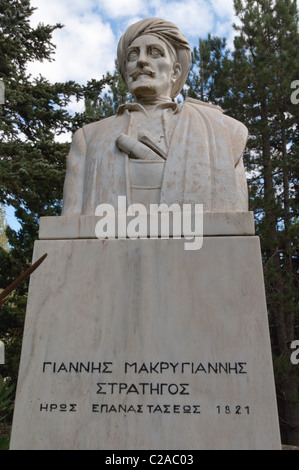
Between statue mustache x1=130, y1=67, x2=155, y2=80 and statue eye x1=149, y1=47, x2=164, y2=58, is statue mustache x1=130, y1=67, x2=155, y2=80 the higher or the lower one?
the lower one

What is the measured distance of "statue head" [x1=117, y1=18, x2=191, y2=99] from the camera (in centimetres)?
343

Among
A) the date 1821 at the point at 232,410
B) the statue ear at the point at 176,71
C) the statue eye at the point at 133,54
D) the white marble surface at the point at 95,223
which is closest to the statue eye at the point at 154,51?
the statue eye at the point at 133,54

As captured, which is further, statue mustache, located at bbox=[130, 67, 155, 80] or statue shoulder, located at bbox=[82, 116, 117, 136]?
statue mustache, located at bbox=[130, 67, 155, 80]

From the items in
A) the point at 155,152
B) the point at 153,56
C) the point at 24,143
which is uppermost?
the point at 24,143

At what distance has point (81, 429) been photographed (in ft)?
7.01

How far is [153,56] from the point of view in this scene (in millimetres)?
3482

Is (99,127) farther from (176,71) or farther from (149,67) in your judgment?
(176,71)

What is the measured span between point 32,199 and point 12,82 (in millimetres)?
2479

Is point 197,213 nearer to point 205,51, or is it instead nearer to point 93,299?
point 93,299

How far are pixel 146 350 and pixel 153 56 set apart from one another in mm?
2263

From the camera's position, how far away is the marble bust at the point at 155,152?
2865 mm

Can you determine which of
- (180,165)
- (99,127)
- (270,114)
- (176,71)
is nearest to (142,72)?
(176,71)

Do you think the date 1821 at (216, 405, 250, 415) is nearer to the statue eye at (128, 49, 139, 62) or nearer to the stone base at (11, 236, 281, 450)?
the stone base at (11, 236, 281, 450)

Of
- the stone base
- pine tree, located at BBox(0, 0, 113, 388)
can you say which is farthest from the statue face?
pine tree, located at BBox(0, 0, 113, 388)
